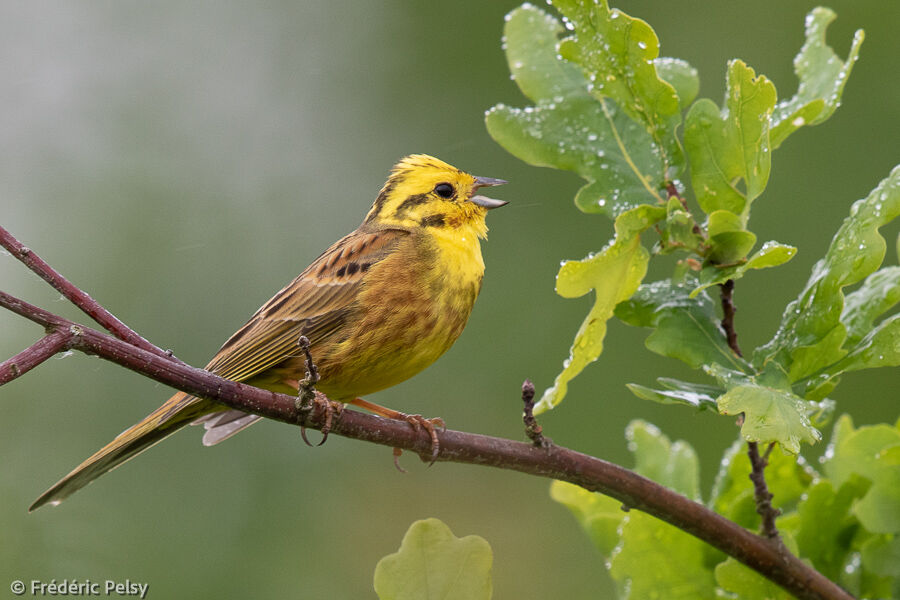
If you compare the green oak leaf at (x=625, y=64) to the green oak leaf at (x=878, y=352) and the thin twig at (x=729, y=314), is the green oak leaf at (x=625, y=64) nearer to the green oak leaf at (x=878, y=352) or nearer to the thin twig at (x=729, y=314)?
the thin twig at (x=729, y=314)

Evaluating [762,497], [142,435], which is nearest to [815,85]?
[762,497]

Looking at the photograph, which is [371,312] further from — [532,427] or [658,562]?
[658,562]

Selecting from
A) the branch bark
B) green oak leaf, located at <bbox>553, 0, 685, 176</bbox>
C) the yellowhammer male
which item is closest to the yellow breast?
the yellowhammer male

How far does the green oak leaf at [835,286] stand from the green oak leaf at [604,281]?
342 mm

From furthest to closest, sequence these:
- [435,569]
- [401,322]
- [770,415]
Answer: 1. [401,322]
2. [770,415]
3. [435,569]

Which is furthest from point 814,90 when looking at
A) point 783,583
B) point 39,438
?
point 39,438

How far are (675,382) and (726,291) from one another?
30 cm

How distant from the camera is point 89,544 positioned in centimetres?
557

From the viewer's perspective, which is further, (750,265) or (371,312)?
(371,312)

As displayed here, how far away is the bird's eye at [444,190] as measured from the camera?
3689 millimetres

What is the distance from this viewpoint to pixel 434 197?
146 inches

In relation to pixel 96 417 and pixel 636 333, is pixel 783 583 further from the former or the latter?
pixel 96 417

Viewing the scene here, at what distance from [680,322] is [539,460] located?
1.47ft

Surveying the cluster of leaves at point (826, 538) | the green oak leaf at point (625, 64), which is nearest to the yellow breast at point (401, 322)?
the cluster of leaves at point (826, 538)
